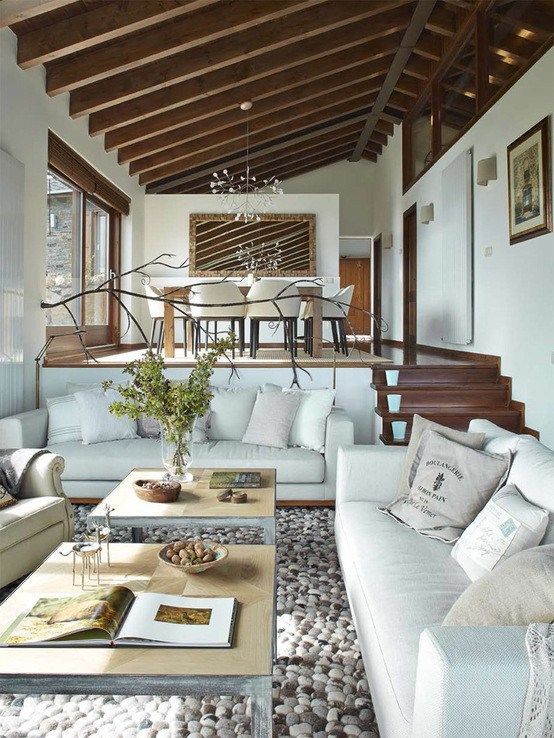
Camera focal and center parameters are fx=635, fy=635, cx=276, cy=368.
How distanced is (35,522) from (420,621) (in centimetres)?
182

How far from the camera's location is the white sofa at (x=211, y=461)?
153 inches

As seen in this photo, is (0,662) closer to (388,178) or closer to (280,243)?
(280,243)

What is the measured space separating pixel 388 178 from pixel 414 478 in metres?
8.22

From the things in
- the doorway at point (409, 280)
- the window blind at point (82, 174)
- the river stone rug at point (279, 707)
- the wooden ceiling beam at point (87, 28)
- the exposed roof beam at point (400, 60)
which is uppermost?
the exposed roof beam at point (400, 60)

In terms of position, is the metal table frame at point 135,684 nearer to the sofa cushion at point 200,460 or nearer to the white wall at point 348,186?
the sofa cushion at point 200,460

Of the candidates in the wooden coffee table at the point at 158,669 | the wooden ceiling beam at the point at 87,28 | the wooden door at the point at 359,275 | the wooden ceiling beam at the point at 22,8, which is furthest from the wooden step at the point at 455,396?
the wooden door at the point at 359,275

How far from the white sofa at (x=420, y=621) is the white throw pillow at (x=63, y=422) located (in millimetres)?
2054

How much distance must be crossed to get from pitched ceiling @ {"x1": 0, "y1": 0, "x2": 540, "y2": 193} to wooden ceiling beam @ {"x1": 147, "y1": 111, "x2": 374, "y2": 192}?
21 mm

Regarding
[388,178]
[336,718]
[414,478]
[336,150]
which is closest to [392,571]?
[336,718]

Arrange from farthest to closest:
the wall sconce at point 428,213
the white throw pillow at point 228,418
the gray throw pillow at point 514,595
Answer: the wall sconce at point 428,213 → the white throw pillow at point 228,418 → the gray throw pillow at point 514,595

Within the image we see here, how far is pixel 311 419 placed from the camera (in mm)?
4109

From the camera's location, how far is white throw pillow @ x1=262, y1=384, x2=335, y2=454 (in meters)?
4.04

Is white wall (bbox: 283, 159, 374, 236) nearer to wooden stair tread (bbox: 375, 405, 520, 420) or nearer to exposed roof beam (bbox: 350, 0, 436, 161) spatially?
exposed roof beam (bbox: 350, 0, 436, 161)

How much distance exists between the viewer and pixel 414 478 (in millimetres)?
2666
